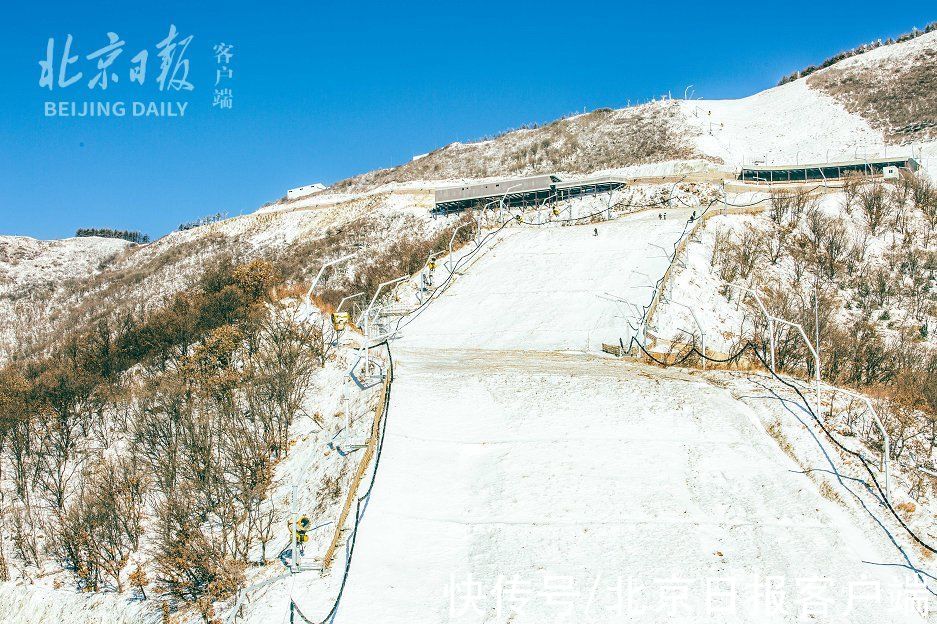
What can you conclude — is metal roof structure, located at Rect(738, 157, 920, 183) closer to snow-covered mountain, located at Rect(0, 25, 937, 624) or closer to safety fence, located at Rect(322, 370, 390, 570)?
snow-covered mountain, located at Rect(0, 25, 937, 624)

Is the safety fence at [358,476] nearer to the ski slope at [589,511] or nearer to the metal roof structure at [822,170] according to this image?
the ski slope at [589,511]

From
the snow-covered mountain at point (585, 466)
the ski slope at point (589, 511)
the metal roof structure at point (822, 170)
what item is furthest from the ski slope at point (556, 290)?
the metal roof structure at point (822, 170)

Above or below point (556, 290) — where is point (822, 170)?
above

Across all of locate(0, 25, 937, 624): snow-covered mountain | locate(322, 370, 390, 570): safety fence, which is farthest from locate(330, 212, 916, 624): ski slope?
locate(322, 370, 390, 570): safety fence

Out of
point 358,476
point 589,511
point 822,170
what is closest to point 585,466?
point 589,511

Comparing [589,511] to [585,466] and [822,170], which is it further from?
[822,170]

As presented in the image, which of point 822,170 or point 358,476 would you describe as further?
point 822,170

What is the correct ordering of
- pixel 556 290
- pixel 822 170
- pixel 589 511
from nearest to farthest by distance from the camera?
pixel 589 511, pixel 556 290, pixel 822 170

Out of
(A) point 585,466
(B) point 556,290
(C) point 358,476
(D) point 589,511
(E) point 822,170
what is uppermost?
(E) point 822,170

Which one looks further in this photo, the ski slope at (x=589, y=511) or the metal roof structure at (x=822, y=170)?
the metal roof structure at (x=822, y=170)
